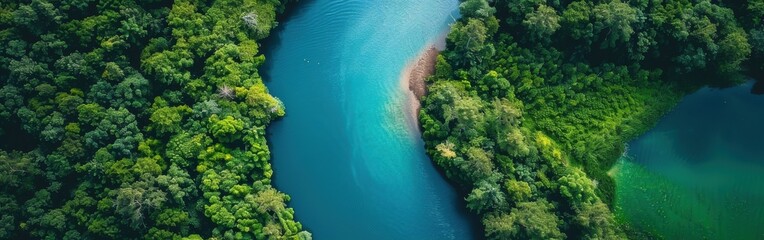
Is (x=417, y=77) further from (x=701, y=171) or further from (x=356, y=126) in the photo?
(x=701, y=171)

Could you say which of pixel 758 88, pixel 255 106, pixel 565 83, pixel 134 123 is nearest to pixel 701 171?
pixel 758 88

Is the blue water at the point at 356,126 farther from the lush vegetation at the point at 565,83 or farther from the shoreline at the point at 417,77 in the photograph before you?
the lush vegetation at the point at 565,83

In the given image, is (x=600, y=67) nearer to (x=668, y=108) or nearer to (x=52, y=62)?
(x=668, y=108)

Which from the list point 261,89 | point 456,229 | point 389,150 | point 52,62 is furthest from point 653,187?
point 52,62

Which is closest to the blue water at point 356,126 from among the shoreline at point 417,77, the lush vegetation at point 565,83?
the shoreline at point 417,77

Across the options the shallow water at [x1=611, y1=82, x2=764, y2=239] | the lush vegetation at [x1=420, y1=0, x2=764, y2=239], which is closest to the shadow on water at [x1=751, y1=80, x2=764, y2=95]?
the shallow water at [x1=611, y1=82, x2=764, y2=239]
